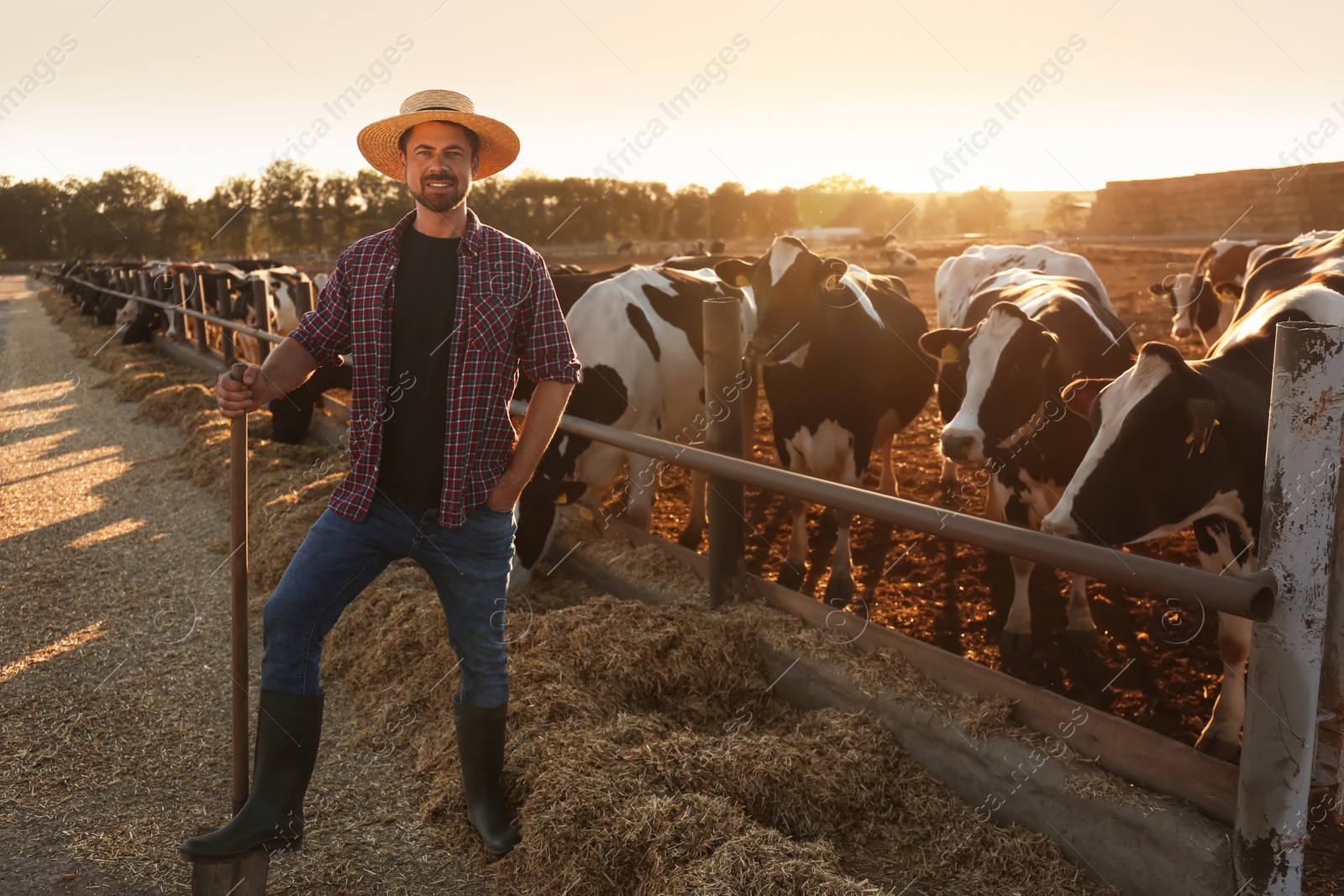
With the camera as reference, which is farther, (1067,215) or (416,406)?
(1067,215)

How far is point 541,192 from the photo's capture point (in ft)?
205

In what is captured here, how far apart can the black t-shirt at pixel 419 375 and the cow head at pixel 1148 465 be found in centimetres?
205

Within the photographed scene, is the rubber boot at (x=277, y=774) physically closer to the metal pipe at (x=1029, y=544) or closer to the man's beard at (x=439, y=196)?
the man's beard at (x=439, y=196)

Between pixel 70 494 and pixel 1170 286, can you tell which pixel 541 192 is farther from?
pixel 70 494

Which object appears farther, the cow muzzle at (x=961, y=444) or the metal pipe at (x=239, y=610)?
the cow muzzle at (x=961, y=444)

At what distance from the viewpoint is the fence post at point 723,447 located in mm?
3922

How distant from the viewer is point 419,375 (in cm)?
251

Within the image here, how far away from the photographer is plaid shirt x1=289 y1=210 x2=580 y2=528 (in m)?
2.48

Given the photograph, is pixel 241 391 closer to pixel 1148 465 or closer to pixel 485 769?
pixel 485 769

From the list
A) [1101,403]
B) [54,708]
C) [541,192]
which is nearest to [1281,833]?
[1101,403]

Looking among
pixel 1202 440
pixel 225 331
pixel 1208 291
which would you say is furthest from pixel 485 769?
pixel 1208 291

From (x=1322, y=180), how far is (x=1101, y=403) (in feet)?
154

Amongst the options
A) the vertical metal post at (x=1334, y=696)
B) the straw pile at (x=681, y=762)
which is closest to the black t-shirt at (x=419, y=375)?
the straw pile at (x=681, y=762)

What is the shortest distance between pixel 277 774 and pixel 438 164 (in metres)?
1.65
